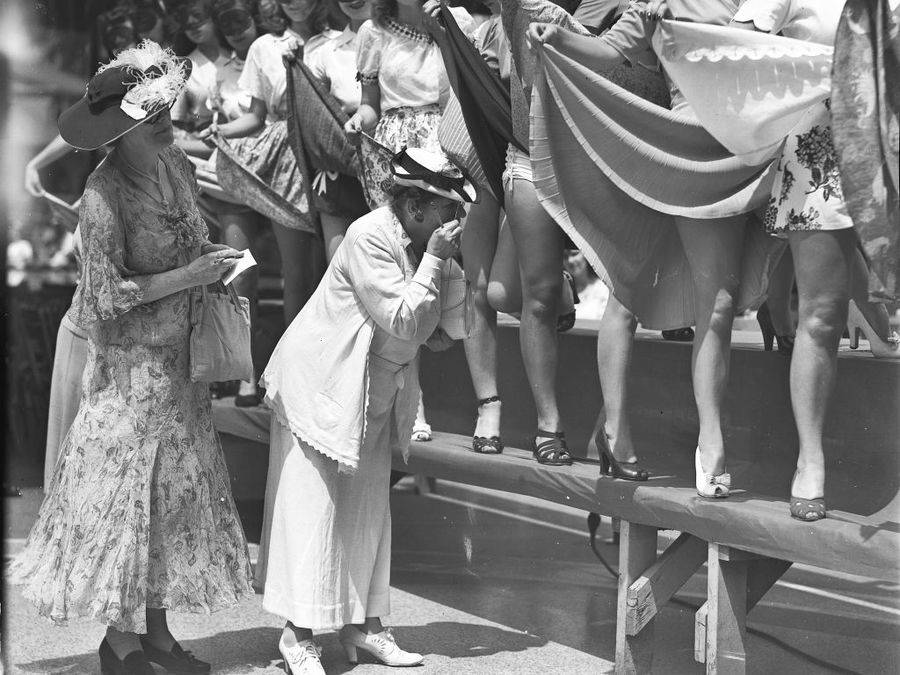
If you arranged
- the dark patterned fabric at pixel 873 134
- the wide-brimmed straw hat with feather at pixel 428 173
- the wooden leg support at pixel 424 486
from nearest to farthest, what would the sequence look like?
the dark patterned fabric at pixel 873 134 → the wide-brimmed straw hat with feather at pixel 428 173 → the wooden leg support at pixel 424 486

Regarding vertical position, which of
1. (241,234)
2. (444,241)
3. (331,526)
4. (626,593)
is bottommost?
(626,593)

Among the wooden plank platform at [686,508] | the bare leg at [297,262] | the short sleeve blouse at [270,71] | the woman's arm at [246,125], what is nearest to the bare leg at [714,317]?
the wooden plank platform at [686,508]

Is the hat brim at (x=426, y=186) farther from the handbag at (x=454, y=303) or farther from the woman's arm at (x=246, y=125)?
the woman's arm at (x=246, y=125)

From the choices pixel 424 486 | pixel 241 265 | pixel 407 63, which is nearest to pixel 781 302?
pixel 407 63

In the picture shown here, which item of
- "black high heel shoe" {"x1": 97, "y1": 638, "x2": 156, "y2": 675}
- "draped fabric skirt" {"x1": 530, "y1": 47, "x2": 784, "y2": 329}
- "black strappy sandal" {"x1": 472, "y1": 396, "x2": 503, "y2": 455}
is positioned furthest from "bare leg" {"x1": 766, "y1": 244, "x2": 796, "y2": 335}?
"black high heel shoe" {"x1": 97, "y1": 638, "x2": 156, "y2": 675}

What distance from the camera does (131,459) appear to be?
4.07m

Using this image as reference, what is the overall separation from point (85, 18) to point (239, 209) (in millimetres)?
3024

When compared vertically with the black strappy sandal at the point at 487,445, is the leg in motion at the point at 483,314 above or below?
above

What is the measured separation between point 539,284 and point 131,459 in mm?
1571

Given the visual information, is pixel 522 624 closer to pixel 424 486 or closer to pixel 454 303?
pixel 454 303

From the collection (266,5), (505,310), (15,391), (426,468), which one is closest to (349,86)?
A: (266,5)

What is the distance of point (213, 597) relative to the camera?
4.16 meters

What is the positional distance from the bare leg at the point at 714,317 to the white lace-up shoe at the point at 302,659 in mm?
1482

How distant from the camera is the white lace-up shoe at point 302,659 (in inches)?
165
